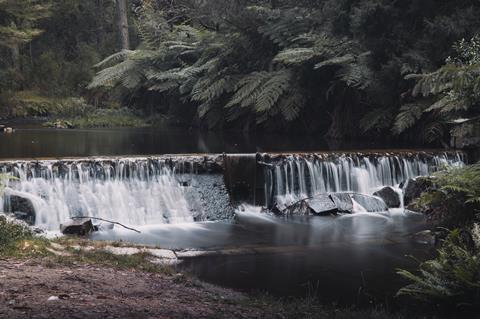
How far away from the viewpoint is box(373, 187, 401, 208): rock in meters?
11.2

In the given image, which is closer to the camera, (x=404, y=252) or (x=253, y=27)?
(x=404, y=252)

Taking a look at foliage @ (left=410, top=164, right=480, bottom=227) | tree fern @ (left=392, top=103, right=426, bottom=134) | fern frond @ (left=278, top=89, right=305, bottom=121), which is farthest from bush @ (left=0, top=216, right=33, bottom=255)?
fern frond @ (left=278, top=89, right=305, bottom=121)

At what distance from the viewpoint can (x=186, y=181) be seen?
11188mm

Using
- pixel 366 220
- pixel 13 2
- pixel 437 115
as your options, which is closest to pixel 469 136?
pixel 437 115

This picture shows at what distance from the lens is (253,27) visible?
1769 centimetres

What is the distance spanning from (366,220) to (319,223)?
0.90 meters

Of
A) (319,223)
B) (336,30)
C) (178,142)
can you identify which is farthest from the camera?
(178,142)

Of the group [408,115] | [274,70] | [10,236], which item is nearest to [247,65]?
[274,70]

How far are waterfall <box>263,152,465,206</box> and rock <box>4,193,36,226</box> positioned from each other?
4475 millimetres

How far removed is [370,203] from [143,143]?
6856 millimetres

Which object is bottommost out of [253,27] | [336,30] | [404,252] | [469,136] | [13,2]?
[404,252]

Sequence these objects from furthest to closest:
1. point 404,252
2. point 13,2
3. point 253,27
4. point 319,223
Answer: point 13,2 → point 253,27 → point 319,223 → point 404,252

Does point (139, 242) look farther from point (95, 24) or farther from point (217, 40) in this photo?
point (95, 24)

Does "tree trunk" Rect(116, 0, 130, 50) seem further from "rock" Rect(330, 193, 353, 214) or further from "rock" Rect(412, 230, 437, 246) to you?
"rock" Rect(412, 230, 437, 246)
